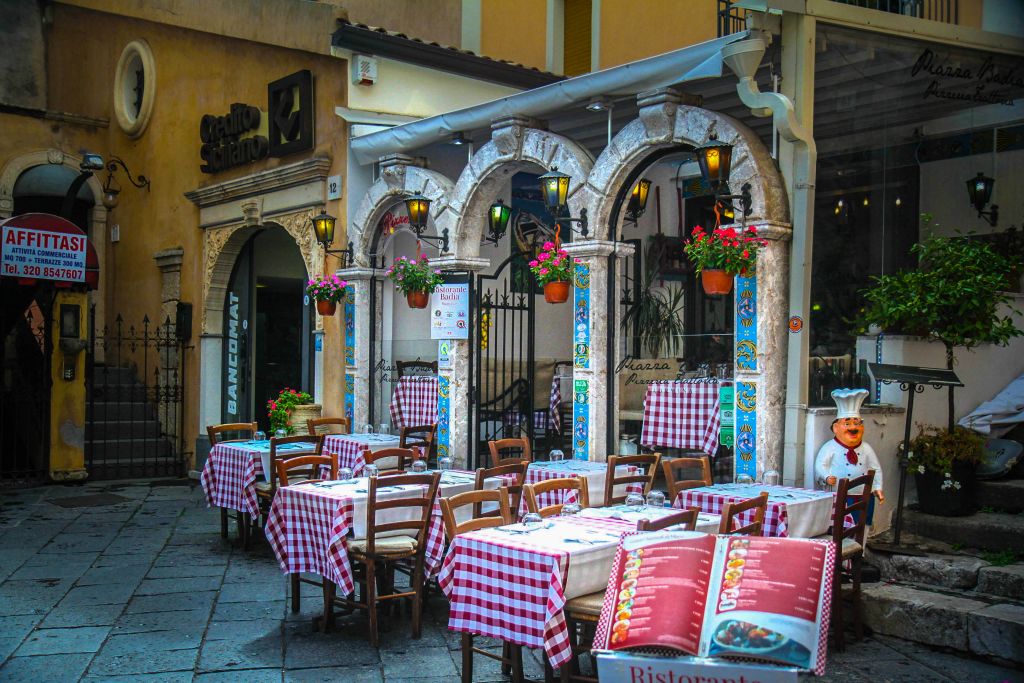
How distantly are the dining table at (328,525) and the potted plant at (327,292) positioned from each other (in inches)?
196

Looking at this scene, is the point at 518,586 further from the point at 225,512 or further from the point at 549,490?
the point at 225,512

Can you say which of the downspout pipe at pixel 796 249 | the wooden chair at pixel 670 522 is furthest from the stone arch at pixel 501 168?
the wooden chair at pixel 670 522

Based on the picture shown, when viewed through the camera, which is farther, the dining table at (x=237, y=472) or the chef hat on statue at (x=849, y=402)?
the dining table at (x=237, y=472)

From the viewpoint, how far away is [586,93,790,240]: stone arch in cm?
734

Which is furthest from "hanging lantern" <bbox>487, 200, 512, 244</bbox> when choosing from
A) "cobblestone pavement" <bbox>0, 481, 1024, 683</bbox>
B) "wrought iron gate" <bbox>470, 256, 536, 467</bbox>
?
"cobblestone pavement" <bbox>0, 481, 1024, 683</bbox>

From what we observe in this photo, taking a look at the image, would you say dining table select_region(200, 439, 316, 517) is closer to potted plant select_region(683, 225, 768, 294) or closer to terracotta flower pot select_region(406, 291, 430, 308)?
terracotta flower pot select_region(406, 291, 430, 308)

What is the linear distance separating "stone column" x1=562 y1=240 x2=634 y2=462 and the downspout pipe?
1966mm

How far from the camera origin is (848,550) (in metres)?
5.97

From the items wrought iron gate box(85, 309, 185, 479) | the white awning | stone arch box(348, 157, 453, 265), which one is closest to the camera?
the white awning

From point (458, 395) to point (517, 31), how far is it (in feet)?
Answer: 24.4

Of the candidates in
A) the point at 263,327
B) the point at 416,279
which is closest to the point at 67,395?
the point at 263,327

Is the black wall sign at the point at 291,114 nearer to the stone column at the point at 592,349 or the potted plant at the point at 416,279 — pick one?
the potted plant at the point at 416,279

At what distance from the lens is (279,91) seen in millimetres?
12609

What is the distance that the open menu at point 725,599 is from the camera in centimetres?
299
